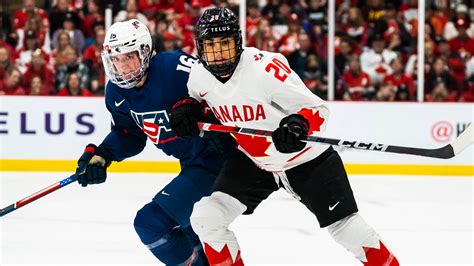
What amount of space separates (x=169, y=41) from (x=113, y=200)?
8.00 ft

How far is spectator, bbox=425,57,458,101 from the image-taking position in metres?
8.16

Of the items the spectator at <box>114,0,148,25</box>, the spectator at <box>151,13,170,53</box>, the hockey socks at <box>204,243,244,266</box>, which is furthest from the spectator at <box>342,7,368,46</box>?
the hockey socks at <box>204,243,244,266</box>

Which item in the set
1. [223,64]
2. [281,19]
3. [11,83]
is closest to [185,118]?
[223,64]

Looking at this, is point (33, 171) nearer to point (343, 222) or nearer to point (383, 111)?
point (383, 111)

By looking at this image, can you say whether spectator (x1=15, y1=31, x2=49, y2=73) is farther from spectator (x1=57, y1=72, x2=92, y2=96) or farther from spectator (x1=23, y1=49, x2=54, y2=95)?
spectator (x1=57, y1=72, x2=92, y2=96)

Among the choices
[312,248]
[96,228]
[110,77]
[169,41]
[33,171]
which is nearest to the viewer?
[110,77]

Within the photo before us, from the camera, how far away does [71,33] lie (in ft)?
26.9

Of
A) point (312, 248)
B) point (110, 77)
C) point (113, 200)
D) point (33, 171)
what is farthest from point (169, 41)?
point (110, 77)

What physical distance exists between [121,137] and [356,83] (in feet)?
15.5

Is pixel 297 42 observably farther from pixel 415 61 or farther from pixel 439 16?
pixel 439 16

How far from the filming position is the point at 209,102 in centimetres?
338

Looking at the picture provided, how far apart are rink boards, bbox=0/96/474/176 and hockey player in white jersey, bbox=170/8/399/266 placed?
3.93 metres

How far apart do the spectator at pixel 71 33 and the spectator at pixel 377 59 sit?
8.10 feet

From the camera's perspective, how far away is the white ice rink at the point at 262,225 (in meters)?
4.48
